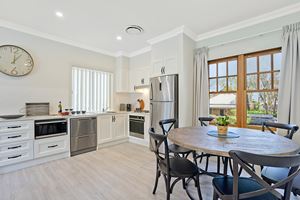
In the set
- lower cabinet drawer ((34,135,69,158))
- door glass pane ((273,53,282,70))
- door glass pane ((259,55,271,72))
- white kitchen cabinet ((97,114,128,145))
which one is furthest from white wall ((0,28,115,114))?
door glass pane ((273,53,282,70))

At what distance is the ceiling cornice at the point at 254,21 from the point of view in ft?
8.39

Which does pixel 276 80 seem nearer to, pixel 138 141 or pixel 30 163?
pixel 138 141

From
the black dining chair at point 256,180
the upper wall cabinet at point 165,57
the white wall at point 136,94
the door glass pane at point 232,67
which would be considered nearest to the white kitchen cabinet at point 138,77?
the white wall at point 136,94

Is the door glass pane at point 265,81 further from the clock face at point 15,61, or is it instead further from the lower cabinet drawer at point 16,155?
the clock face at point 15,61

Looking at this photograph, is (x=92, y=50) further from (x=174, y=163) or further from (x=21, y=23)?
(x=174, y=163)

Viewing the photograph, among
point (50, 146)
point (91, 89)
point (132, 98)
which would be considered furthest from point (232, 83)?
point (50, 146)

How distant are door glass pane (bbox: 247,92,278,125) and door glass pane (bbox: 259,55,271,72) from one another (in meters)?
0.47

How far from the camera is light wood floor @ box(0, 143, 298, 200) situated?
2.04 metres

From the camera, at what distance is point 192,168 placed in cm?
178

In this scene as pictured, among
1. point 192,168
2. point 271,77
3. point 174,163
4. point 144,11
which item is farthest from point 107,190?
point 271,77

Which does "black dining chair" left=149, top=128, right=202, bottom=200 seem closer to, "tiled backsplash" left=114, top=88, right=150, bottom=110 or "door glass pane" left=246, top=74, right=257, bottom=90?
"door glass pane" left=246, top=74, right=257, bottom=90

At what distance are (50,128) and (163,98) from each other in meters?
2.50

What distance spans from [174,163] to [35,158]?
277 cm

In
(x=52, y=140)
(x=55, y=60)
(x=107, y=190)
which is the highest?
(x=55, y=60)
